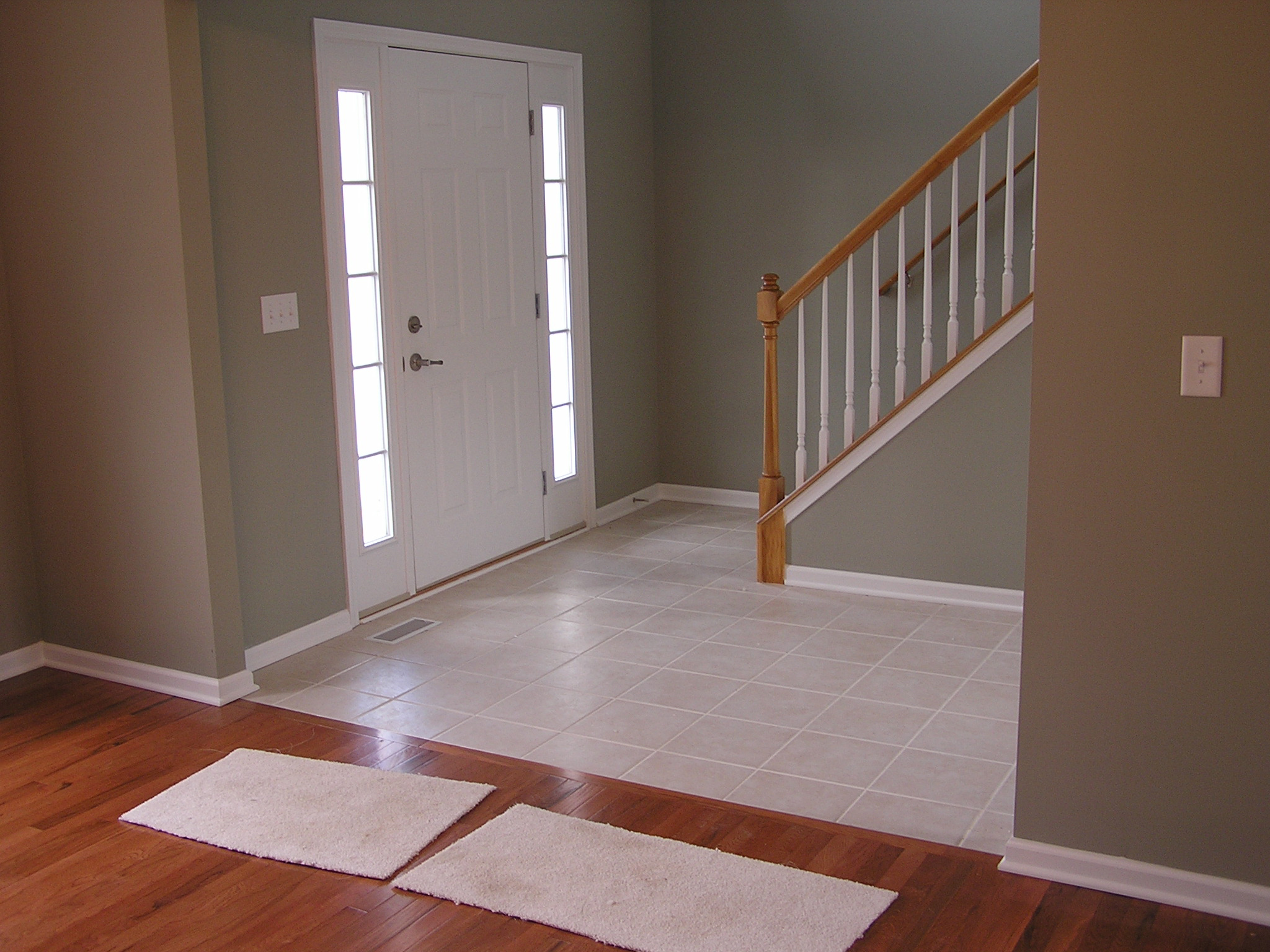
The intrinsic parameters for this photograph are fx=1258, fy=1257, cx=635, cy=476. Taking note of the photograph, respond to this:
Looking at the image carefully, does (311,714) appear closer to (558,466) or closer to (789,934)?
(789,934)

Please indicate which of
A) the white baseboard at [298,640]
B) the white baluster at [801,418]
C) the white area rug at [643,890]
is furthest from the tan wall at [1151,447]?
the white baseboard at [298,640]

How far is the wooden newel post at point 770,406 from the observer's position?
4.88 meters

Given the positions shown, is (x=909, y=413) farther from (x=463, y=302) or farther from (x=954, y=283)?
(x=463, y=302)

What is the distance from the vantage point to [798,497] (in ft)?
16.1

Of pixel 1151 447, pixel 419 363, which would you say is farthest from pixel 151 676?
pixel 1151 447

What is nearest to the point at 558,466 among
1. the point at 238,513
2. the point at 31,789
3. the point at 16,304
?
the point at 238,513

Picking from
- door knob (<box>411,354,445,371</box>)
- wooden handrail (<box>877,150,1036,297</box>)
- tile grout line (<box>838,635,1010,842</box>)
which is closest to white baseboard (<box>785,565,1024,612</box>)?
tile grout line (<box>838,635,1010,842</box>)

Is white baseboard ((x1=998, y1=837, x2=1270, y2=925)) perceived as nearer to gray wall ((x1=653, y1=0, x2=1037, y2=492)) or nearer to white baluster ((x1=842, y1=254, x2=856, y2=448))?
white baluster ((x1=842, y1=254, x2=856, y2=448))

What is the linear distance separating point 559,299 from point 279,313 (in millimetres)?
1769

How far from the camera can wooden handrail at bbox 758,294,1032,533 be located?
4484 mm

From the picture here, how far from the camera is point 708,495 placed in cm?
645

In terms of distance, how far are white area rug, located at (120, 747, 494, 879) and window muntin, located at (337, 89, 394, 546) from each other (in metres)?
1.34

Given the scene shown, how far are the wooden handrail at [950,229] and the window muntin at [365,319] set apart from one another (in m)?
1.98

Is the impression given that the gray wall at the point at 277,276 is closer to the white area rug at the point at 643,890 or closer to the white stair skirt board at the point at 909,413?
the white area rug at the point at 643,890
